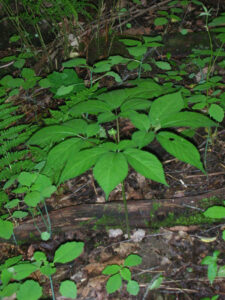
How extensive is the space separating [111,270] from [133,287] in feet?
0.46

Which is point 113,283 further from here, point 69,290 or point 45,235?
point 45,235

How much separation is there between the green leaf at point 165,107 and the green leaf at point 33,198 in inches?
32.1

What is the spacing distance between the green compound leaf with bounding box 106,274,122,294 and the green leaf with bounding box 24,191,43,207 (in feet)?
1.93

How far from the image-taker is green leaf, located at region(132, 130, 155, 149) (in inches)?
52.6

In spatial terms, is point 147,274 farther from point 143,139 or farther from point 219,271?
point 143,139

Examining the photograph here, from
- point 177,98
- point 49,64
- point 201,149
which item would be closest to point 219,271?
point 177,98

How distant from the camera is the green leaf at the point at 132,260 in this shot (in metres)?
1.54

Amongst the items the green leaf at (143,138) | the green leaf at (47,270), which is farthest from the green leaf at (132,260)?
the green leaf at (143,138)

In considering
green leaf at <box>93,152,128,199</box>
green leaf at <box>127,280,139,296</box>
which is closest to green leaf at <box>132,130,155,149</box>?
green leaf at <box>93,152,128,199</box>

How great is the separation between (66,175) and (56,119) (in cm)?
92

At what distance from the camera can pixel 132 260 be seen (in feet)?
5.09

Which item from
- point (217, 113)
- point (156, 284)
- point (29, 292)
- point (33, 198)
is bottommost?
point (156, 284)

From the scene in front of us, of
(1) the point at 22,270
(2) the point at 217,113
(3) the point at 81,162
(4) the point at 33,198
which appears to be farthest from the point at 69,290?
(2) the point at 217,113

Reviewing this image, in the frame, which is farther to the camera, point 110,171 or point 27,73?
point 27,73
